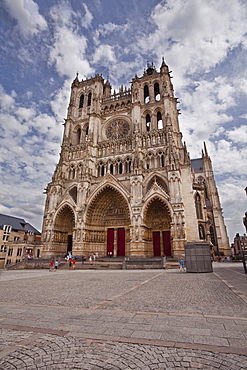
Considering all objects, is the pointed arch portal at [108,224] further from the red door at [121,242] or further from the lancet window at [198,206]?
the lancet window at [198,206]

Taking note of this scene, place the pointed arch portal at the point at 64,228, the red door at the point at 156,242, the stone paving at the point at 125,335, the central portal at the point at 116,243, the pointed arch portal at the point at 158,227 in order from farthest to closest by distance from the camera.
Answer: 1. the pointed arch portal at the point at 64,228
2. the central portal at the point at 116,243
3. the red door at the point at 156,242
4. the pointed arch portal at the point at 158,227
5. the stone paving at the point at 125,335

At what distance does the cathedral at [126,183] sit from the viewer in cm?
2381

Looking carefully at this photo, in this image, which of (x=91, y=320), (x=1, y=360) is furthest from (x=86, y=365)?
(x=91, y=320)

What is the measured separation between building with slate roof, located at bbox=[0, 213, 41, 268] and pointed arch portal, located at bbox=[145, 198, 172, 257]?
1509 cm

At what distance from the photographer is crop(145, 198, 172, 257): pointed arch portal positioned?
2488 cm

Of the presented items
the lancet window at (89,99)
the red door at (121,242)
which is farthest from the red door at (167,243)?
the lancet window at (89,99)

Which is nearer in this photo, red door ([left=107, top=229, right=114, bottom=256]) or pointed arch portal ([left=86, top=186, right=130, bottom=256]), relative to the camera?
pointed arch portal ([left=86, top=186, right=130, bottom=256])

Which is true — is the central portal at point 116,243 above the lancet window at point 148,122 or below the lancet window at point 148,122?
below

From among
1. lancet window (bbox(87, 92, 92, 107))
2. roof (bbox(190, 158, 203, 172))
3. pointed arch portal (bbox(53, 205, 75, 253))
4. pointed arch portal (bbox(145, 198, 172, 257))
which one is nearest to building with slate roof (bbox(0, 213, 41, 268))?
pointed arch portal (bbox(53, 205, 75, 253))

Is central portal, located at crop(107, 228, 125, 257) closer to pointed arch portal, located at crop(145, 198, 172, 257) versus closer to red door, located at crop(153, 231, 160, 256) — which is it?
pointed arch portal, located at crop(145, 198, 172, 257)

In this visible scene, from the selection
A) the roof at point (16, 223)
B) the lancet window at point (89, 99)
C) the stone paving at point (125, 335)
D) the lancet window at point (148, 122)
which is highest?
the lancet window at point (89, 99)

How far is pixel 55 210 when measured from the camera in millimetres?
27625

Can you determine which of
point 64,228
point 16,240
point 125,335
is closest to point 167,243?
point 64,228

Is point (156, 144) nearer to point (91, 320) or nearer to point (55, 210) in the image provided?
point (55, 210)
